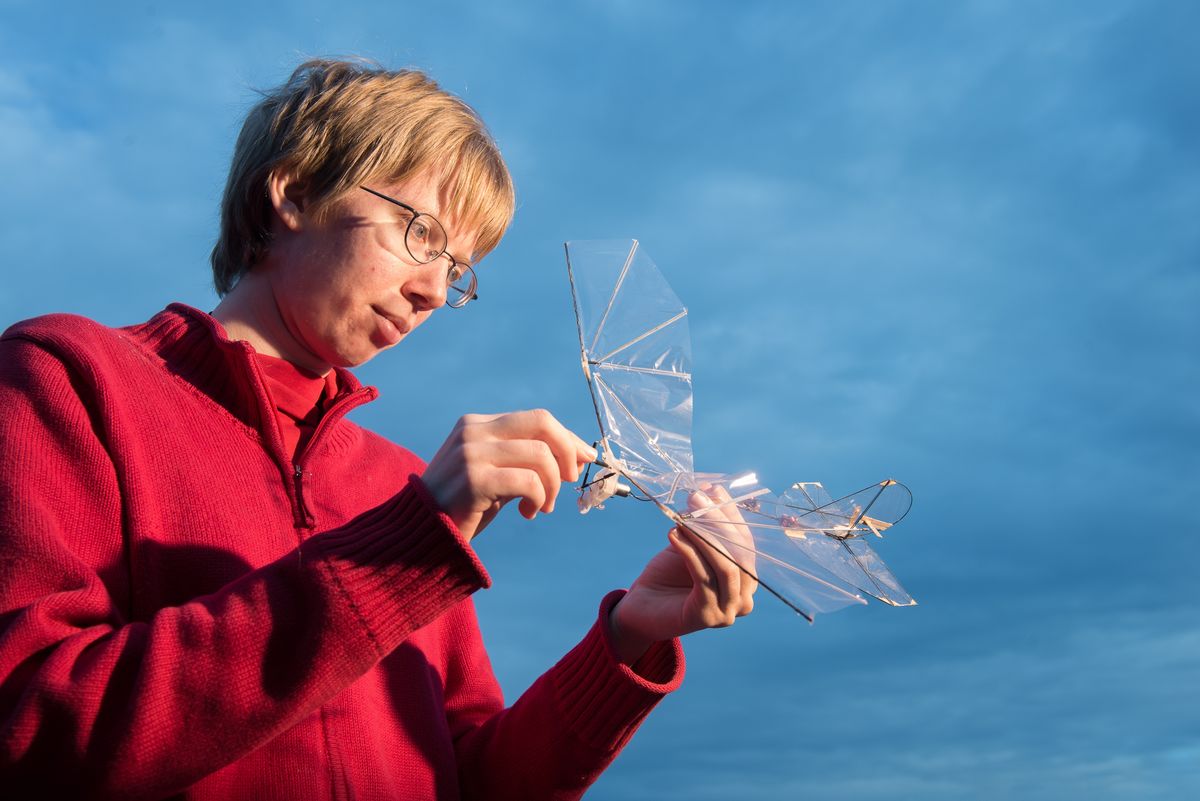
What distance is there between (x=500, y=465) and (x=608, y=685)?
0.94 meters

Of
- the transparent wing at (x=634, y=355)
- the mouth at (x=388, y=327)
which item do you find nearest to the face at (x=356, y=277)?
the mouth at (x=388, y=327)

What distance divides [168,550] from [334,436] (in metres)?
0.72

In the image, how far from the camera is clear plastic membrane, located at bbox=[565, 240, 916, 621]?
2.07 metres

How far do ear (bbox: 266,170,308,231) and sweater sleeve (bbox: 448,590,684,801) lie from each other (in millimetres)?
1252

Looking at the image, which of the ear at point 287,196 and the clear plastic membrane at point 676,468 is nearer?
the clear plastic membrane at point 676,468

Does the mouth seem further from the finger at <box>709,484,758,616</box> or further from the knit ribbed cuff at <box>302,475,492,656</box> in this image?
the finger at <box>709,484,758,616</box>

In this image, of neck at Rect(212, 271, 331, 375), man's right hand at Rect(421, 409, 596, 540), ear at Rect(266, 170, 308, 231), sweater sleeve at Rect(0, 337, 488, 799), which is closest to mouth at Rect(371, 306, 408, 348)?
neck at Rect(212, 271, 331, 375)

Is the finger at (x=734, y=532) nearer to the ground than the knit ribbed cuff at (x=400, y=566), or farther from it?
farther from it

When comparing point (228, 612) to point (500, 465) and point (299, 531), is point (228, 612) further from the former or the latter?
point (299, 531)


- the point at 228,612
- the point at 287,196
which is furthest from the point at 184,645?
the point at 287,196

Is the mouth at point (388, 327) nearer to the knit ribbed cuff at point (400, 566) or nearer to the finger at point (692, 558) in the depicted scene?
the knit ribbed cuff at point (400, 566)

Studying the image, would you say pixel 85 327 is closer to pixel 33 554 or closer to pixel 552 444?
pixel 33 554

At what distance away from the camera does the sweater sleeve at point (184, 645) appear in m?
1.73

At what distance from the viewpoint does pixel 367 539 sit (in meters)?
1.88
